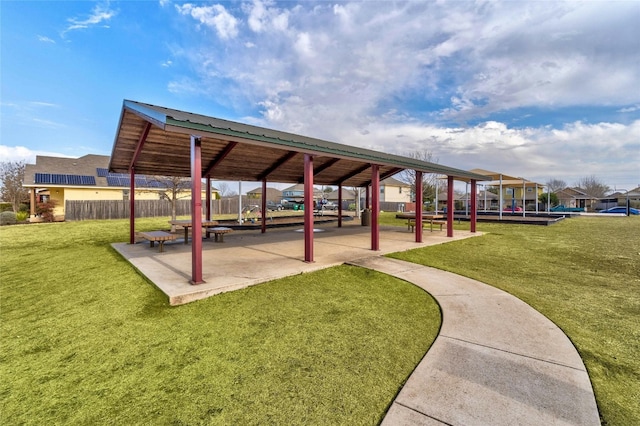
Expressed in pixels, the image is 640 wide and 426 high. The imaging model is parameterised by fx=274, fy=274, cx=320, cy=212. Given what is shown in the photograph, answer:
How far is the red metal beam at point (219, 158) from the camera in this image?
8.46m

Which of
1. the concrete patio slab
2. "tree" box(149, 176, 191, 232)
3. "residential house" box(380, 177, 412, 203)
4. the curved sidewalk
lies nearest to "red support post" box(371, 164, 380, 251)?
the concrete patio slab

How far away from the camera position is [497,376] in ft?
8.09

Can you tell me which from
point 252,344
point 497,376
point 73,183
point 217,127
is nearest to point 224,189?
point 73,183

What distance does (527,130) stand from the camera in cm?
2773

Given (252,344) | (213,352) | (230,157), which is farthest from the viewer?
(230,157)

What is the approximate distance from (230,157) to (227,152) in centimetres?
85

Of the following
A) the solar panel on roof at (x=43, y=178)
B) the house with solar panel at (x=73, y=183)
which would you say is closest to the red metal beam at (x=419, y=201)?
the house with solar panel at (x=73, y=183)

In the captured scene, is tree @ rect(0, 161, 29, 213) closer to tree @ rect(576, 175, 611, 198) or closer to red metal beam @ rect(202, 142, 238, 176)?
red metal beam @ rect(202, 142, 238, 176)

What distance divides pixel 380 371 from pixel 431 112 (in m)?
28.1

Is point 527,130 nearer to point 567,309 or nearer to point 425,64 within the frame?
point 425,64

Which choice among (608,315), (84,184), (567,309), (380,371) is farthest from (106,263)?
(84,184)

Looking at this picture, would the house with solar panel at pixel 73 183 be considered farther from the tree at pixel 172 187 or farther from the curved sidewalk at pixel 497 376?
the curved sidewalk at pixel 497 376

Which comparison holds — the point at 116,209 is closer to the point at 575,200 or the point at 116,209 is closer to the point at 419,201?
the point at 419,201

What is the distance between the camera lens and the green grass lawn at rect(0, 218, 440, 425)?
2123 millimetres
